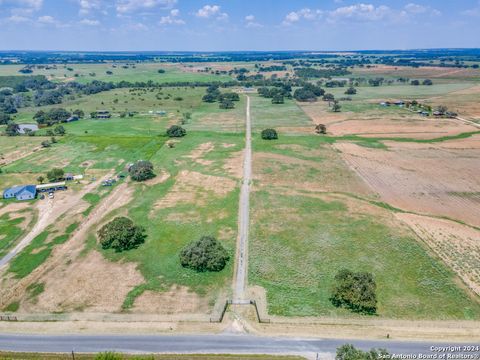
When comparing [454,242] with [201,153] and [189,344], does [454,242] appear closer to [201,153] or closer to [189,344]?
[189,344]

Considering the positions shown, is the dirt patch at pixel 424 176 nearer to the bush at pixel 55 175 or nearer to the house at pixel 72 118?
the bush at pixel 55 175

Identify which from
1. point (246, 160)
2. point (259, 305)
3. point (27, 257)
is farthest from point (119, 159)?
point (259, 305)

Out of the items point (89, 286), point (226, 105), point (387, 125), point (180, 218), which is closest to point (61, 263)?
point (89, 286)

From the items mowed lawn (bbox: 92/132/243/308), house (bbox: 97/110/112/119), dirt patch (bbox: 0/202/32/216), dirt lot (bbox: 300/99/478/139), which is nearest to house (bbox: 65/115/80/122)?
house (bbox: 97/110/112/119)

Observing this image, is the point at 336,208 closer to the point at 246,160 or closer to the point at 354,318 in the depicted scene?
the point at 354,318

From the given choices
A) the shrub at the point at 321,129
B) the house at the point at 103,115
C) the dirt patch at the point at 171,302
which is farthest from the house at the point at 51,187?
the shrub at the point at 321,129
